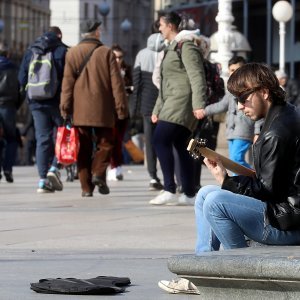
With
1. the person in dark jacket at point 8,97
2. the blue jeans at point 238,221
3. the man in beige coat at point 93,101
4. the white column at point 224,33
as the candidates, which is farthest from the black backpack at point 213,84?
the white column at point 224,33

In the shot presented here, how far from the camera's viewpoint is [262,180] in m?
6.96

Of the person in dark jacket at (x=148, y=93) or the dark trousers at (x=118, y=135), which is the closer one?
the person in dark jacket at (x=148, y=93)

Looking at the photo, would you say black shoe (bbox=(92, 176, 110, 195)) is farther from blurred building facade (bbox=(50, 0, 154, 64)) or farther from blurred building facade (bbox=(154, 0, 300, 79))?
blurred building facade (bbox=(50, 0, 154, 64))

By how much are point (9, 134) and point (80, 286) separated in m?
12.7

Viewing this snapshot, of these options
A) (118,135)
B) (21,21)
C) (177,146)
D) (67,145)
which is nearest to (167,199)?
(177,146)

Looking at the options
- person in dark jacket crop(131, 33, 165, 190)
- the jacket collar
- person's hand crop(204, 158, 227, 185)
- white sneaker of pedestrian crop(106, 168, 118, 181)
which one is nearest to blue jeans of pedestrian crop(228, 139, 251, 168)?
person in dark jacket crop(131, 33, 165, 190)

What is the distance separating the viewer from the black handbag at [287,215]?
689 centimetres

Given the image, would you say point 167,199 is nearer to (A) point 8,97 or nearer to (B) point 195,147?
(A) point 8,97

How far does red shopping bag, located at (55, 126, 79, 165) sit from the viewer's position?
50.3 ft

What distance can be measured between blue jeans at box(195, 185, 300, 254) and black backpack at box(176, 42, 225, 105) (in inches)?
289

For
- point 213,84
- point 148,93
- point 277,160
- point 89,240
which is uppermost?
point 277,160

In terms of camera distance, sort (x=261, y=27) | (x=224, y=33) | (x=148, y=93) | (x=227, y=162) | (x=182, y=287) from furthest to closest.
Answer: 1. (x=261, y=27)
2. (x=224, y=33)
3. (x=148, y=93)
4. (x=182, y=287)
5. (x=227, y=162)

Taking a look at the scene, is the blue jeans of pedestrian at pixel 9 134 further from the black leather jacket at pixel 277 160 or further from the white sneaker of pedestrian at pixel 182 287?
the black leather jacket at pixel 277 160

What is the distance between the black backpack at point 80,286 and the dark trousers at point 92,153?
7575 millimetres
